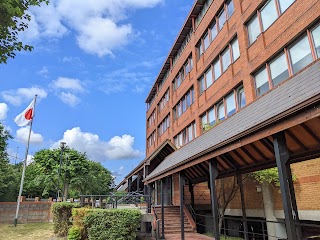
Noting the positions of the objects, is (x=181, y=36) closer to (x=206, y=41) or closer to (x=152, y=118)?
(x=206, y=41)

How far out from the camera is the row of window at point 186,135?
78.6ft

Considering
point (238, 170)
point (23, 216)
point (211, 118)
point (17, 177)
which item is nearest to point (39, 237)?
point (23, 216)

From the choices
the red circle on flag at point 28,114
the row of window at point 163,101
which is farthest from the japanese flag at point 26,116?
the row of window at point 163,101

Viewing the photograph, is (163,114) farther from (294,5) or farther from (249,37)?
(294,5)

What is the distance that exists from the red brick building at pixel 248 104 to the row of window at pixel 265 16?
0.05 m

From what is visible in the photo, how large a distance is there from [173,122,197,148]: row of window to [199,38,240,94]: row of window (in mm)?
3600

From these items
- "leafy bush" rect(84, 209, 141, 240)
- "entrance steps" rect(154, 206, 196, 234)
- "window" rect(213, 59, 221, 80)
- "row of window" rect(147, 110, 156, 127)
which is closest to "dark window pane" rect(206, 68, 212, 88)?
"window" rect(213, 59, 221, 80)

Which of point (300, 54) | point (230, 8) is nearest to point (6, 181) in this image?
→ point (230, 8)

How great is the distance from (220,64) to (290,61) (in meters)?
6.98

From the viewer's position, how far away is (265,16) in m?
14.5

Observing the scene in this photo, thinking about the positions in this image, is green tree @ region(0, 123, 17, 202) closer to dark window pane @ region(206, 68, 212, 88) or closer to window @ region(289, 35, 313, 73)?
dark window pane @ region(206, 68, 212, 88)

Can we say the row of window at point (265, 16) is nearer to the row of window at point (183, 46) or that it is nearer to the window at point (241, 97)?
the window at point (241, 97)

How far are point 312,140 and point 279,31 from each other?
8.46 meters

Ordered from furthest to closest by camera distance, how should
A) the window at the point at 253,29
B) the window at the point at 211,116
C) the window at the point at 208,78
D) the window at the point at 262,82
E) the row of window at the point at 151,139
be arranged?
the row of window at the point at 151,139
the window at the point at 208,78
the window at the point at 211,116
the window at the point at 253,29
the window at the point at 262,82
